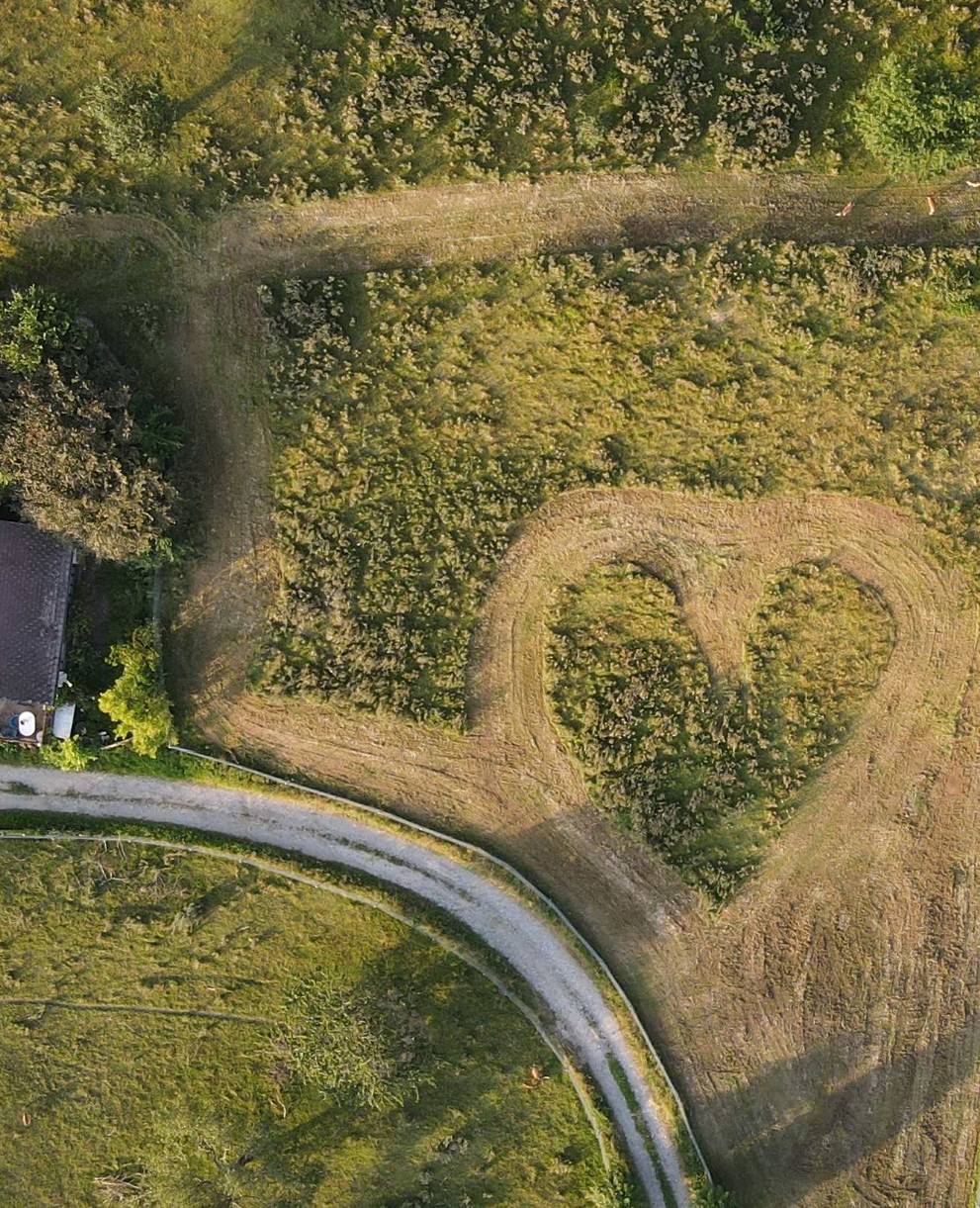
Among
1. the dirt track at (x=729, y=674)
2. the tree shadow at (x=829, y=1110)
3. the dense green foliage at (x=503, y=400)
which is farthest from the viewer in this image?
the tree shadow at (x=829, y=1110)

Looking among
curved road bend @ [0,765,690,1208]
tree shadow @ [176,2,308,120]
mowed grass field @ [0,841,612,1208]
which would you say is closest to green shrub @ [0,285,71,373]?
tree shadow @ [176,2,308,120]

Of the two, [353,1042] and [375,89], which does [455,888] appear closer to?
[353,1042]

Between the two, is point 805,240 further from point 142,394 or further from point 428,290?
point 142,394

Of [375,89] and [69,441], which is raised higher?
[375,89]

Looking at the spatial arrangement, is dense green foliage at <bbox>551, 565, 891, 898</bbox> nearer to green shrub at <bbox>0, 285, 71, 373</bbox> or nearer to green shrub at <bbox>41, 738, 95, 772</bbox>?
green shrub at <bbox>41, 738, 95, 772</bbox>

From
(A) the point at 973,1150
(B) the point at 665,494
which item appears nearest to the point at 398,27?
(B) the point at 665,494

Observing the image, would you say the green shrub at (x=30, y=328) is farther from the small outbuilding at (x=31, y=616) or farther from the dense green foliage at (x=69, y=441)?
the small outbuilding at (x=31, y=616)

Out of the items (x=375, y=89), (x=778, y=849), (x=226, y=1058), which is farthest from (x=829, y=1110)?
(x=375, y=89)

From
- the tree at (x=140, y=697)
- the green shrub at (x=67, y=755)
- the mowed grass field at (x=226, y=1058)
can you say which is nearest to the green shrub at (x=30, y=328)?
the tree at (x=140, y=697)
